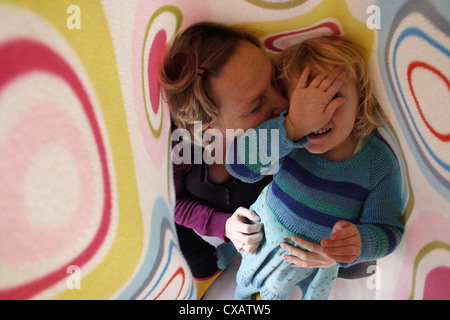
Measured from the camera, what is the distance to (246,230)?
1.83 feet

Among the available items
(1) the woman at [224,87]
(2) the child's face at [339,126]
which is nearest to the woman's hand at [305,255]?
(1) the woman at [224,87]

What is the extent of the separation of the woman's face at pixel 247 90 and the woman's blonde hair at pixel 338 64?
0.03 m

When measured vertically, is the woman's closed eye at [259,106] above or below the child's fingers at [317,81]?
below

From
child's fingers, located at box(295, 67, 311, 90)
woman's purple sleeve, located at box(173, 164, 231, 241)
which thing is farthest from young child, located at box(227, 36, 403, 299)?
woman's purple sleeve, located at box(173, 164, 231, 241)

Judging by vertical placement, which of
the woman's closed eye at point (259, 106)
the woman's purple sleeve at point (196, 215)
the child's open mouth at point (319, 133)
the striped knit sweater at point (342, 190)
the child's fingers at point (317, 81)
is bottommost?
the woman's purple sleeve at point (196, 215)

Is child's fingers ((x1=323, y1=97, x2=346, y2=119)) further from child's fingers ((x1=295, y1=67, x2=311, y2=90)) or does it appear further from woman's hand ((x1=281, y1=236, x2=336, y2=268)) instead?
woman's hand ((x1=281, y1=236, x2=336, y2=268))

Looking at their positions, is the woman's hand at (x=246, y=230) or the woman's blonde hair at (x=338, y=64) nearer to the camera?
the woman's blonde hair at (x=338, y=64)

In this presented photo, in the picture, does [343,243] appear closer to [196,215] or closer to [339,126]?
[339,126]

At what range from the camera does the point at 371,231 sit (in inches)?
18.2

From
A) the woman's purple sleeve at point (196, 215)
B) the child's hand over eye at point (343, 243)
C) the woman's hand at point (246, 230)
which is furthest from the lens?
the woman's purple sleeve at point (196, 215)

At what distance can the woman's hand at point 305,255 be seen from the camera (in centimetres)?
49

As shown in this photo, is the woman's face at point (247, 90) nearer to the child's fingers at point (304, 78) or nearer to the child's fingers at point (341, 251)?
the child's fingers at point (304, 78)
